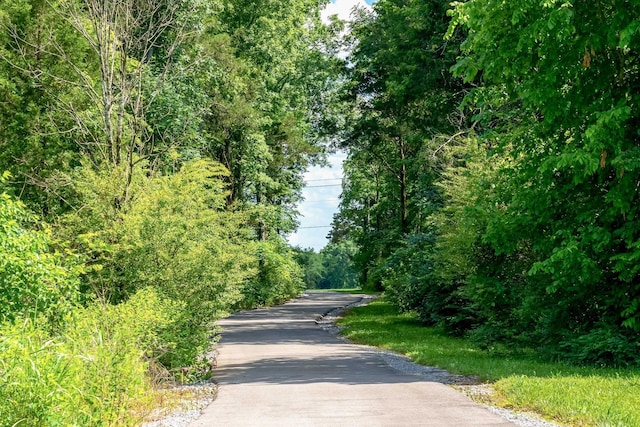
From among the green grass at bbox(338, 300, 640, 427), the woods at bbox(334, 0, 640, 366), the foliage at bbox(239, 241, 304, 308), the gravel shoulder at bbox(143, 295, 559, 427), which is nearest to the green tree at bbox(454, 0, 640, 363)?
the woods at bbox(334, 0, 640, 366)

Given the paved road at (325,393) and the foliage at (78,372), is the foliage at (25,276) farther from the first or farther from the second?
the paved road at (325,393)

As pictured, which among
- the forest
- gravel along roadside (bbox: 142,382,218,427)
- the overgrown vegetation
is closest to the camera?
the overgrown vegetation

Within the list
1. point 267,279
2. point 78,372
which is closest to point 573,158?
point 78,372

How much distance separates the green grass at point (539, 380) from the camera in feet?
30.0

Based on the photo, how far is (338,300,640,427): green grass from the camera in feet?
30.0

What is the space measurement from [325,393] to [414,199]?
61.3 feet

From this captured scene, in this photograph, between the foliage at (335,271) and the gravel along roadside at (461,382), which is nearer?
the gravel along roadside at (461,382)

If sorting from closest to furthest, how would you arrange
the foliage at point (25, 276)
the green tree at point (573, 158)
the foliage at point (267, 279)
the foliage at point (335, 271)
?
the foliage at point (25, 276), the green tree at point (573, 158), the foliage at point (267, 279), the foliage at point (335, 271)

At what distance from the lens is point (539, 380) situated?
39.3ft

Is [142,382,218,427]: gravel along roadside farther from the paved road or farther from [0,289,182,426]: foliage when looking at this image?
[0,289,182,426]: foliage

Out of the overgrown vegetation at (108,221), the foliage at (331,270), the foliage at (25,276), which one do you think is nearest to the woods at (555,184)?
the overgrown vegetation at (108,221)

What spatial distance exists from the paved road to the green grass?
32.3 inches

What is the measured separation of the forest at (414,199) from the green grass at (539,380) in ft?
3.23

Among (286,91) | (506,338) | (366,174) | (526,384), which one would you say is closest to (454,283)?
(506,338)
